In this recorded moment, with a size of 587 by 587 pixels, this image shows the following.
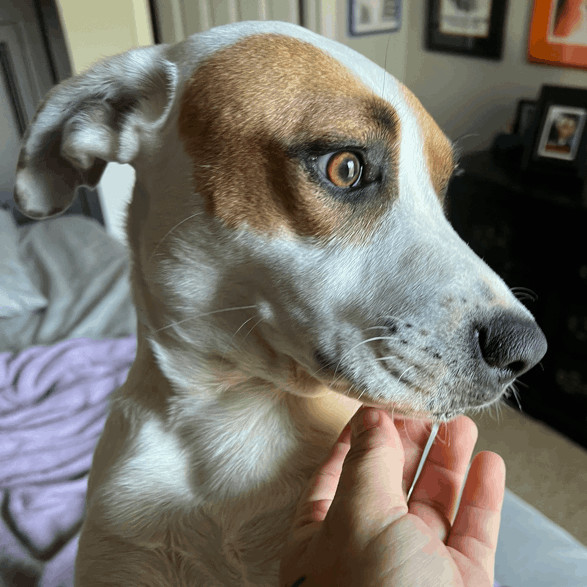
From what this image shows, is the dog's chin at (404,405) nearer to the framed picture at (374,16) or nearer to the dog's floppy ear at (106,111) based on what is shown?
the dog's floppy ear at (106,111)

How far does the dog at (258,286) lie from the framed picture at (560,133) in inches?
64.6

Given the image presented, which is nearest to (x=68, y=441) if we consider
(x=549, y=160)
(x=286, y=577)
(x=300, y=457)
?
(x=300, y=457)

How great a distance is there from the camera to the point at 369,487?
66 cm

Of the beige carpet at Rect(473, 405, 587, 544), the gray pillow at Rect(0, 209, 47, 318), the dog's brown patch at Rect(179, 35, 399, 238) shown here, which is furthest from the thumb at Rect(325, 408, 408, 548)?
the gray pillow at Rect(0, 209, 47, 318)

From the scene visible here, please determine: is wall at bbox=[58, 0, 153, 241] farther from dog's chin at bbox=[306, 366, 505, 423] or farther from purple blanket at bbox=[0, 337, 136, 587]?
dog's chin at bbox=[306, 366, 505, 423]

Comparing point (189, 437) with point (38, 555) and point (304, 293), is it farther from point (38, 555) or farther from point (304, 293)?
point (38, 555)

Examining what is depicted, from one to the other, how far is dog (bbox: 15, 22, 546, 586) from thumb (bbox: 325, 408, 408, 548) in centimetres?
6

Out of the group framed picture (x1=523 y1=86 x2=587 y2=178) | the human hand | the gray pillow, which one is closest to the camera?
the human hand

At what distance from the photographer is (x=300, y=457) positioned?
0.87 meters

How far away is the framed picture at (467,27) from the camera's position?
2.62m

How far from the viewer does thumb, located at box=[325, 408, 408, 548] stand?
640mm

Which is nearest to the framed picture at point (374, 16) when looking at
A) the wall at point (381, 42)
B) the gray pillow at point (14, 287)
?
the wall at point (381, 42)

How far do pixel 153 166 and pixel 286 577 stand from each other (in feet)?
2.01

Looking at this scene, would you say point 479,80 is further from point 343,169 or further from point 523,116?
point 343,169
